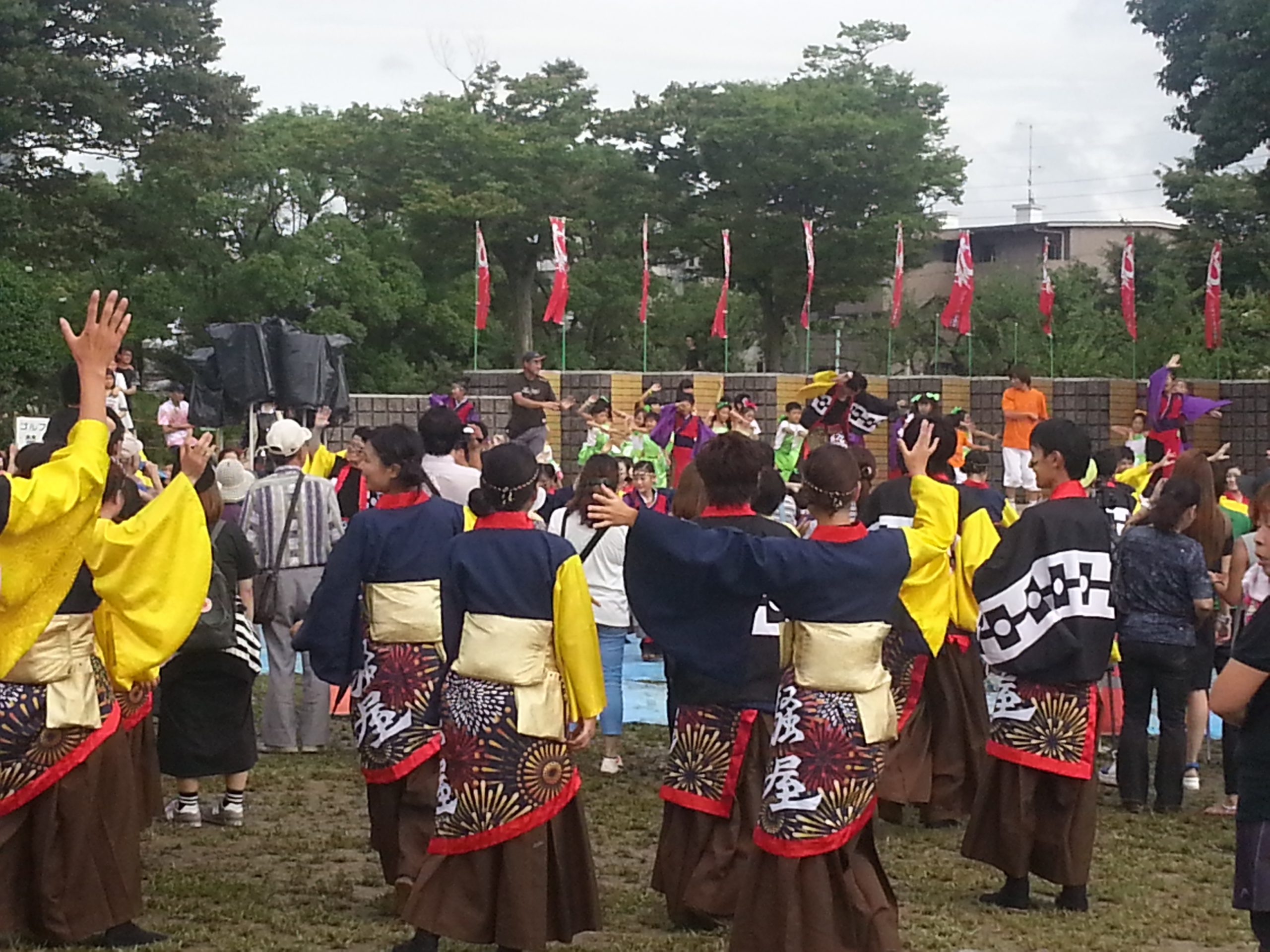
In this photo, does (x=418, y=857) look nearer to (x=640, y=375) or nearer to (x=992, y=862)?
(x=992, y=862)

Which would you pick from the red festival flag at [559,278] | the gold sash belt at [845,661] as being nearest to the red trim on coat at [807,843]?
the gold sash belt at [845,661]

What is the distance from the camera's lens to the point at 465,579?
5.29 meters

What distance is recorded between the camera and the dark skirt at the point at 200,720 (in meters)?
7.21

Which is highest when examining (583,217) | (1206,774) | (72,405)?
(583,217)

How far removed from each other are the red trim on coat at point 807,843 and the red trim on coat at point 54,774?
2119mm

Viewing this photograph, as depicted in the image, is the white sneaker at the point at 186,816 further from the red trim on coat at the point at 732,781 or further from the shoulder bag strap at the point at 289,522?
the red trim on coat at the point at 732,781

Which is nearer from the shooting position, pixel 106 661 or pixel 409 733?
pixel 106 661

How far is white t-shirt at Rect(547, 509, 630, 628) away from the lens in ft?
28.4

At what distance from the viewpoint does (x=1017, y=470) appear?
19.6 m

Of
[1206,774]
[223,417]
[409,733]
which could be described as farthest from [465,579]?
[223,417]

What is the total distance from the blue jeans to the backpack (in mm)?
2276

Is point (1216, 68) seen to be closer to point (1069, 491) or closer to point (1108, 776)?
point (1108, 776)

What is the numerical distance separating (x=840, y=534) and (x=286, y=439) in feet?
13.3

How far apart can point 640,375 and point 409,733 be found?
17385mm
